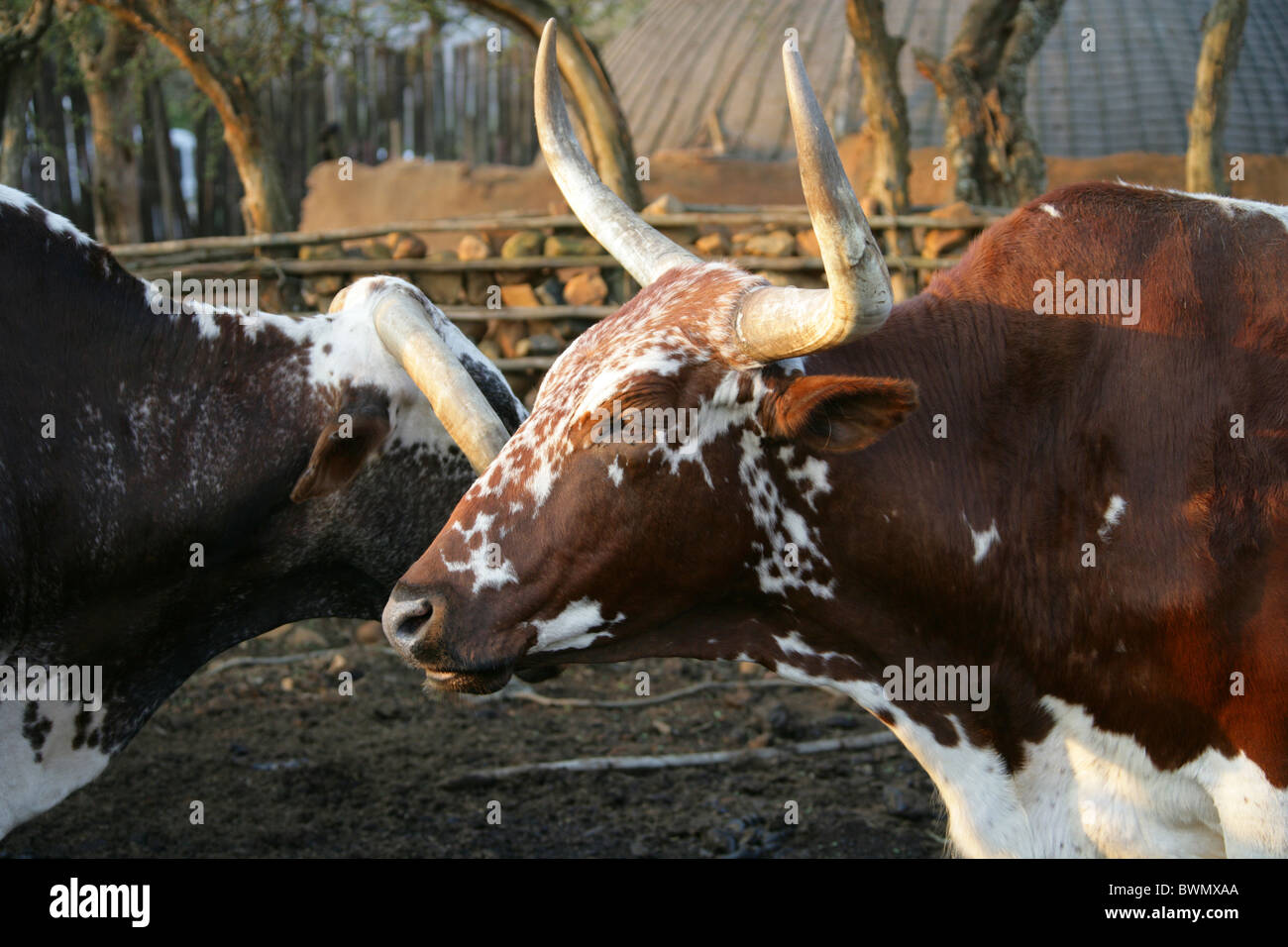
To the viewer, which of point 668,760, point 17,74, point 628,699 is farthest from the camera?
point 17,74

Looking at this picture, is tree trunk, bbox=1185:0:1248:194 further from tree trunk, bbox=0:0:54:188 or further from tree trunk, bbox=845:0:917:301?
tree trunk, bbox=0:0:54:188

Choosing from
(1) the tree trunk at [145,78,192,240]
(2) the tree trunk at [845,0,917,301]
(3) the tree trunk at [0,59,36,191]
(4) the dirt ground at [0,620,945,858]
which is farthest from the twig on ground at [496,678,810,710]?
(1) the tree trunk at [145,78,192,240]

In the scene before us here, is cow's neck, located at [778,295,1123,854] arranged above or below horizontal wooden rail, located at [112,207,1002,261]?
below

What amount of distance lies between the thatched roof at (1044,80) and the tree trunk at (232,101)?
6.52 m

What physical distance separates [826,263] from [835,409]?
0.34 meters

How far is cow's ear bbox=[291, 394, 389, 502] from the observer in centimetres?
343

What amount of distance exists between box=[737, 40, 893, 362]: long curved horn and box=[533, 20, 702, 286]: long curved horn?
2.14 ft

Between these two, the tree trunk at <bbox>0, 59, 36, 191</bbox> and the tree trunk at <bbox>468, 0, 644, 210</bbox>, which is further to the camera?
the tree trunk at <bbox>0, 59, 36, 191</bbox>

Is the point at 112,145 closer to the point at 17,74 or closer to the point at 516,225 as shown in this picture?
A: the point at 17,74

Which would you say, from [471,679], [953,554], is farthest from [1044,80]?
[471,679]

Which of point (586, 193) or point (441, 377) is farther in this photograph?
point (441, 377)

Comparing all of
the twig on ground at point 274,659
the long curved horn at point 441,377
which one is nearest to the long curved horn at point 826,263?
the long curved horn at point 441,377

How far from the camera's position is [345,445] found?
11.5ft

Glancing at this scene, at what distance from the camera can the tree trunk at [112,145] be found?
10742 millimetres
